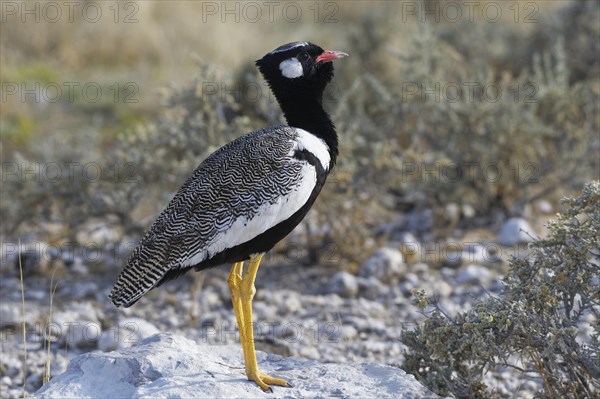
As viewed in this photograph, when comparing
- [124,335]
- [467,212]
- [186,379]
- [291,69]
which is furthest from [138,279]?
[467,212]

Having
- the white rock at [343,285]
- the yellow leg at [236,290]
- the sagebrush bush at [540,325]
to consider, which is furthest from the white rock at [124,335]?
the sagebrush bush at [540,325]

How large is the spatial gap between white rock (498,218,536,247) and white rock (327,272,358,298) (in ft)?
4.99

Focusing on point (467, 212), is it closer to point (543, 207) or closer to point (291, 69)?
point (543, 207)

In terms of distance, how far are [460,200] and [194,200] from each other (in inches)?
173

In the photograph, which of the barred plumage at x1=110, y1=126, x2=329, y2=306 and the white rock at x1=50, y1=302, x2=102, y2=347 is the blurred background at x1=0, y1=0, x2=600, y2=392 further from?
the barred plumage at x1=110, y1=126, x2=329, y2=306

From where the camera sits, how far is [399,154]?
8758 mm

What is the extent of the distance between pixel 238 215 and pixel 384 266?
313 centimetres

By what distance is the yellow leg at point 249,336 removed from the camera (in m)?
4.47

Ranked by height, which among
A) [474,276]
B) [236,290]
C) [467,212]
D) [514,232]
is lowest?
[236,290]

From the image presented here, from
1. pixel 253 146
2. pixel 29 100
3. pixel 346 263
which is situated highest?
pixel 29 100

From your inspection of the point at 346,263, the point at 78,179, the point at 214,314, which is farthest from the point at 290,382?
the point at 78,179

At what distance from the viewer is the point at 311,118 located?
5.25 metres

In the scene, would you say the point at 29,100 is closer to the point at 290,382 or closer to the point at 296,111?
the point at 296,111

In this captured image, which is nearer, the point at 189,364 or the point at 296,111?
the point at 189,364
